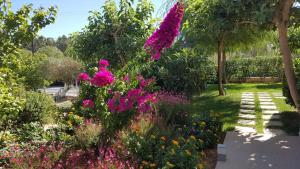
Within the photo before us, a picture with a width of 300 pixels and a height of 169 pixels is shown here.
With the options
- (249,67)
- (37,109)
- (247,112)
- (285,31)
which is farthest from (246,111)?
(249,67)

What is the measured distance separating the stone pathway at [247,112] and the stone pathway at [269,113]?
26 centimetres

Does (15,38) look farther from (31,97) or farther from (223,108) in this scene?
(223,108)

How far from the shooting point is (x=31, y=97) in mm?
8289

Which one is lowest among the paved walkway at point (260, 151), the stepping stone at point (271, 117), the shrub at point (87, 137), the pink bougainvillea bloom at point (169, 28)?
the paved walkway at point (260, 151)

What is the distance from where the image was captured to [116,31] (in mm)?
9961

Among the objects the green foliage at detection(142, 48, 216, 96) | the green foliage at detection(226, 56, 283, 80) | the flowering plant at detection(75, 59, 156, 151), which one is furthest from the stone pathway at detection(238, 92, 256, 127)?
the green foliage at detection(226, 56, 283, 80)

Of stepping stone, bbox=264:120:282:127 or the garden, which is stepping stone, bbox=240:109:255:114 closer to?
the garden

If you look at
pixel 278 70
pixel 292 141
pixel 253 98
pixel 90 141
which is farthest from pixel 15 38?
pixel 278 70

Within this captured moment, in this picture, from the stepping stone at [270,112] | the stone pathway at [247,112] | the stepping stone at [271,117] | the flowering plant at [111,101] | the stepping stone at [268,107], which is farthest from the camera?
the stepping stone at [268,107]

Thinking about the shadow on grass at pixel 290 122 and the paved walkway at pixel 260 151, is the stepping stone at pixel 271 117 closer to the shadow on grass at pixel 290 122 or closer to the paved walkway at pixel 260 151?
the shadow on grass at pixel 290 122

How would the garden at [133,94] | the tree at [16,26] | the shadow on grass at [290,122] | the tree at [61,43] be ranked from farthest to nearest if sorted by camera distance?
the tree at [61,43]
the shadow on grass at [290,122]
the garden at [133,94]
the tree at [16,26]

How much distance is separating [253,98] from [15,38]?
8652mm

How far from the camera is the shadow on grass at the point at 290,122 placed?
618 centimetres

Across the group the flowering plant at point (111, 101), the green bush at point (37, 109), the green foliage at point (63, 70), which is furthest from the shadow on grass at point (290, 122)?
the green foliage at point (63, 70)
